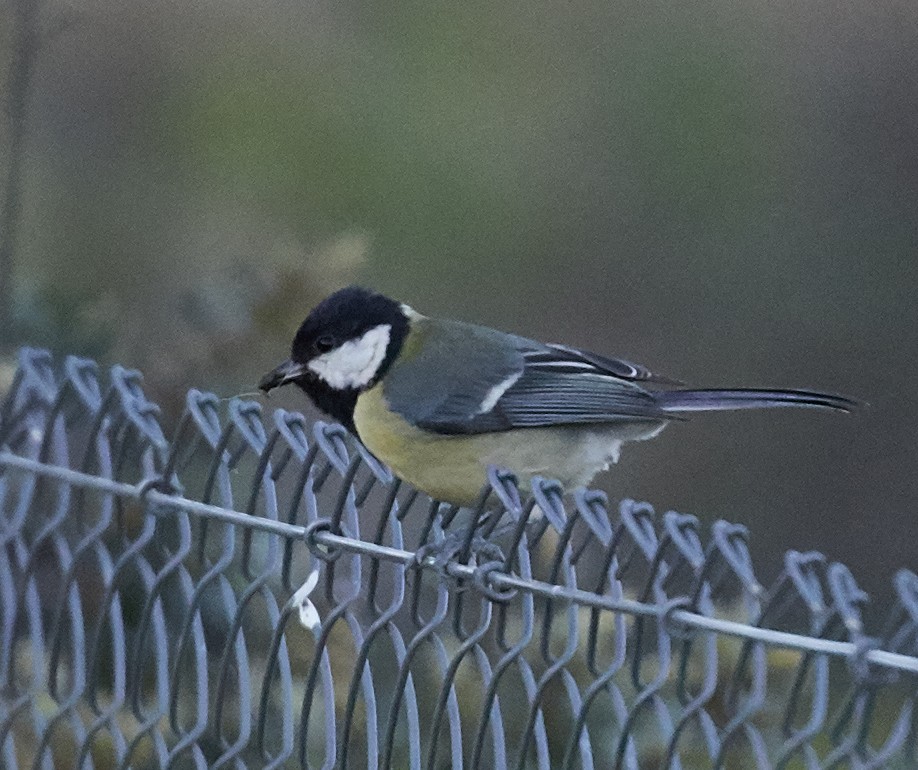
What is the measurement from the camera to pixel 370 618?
1.44m

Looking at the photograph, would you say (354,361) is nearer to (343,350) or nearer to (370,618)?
(343,350)

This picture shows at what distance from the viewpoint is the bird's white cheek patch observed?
1876mm

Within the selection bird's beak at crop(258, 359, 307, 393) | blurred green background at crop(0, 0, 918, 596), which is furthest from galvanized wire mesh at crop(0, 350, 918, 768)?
blurred green background at crop(0, 0, 918, 596)

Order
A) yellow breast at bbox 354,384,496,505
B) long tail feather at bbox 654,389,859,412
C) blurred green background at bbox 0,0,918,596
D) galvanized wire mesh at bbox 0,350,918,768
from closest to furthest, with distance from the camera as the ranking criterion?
1. galvanized wire mesh at bbox 0,350,918,768
2. long tail feather at bbox 654,389,859,412
3. yellow breast at bbox 354,384,496,505
4. blurred green background at bbox 0,0,918,596

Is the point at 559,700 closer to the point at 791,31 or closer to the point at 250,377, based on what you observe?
the point at 250,377

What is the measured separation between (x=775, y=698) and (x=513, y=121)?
6.75 ft

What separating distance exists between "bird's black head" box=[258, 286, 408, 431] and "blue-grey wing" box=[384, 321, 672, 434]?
0.04 metres

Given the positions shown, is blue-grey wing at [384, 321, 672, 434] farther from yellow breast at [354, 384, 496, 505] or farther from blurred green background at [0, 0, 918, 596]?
blurred green background at [0, 0, 918, 596]

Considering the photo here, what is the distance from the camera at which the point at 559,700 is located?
1.86 m

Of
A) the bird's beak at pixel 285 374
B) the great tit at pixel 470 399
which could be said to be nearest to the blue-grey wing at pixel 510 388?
the great tit at pixel 470 399

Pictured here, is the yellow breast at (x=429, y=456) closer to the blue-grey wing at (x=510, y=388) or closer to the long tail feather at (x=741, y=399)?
the blue-grey wing at (x=510, y=388)

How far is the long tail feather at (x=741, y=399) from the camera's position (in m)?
1.61

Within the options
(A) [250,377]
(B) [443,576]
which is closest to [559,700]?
(B) [443,576]

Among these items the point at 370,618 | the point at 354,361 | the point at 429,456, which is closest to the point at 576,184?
the point at 354,361
